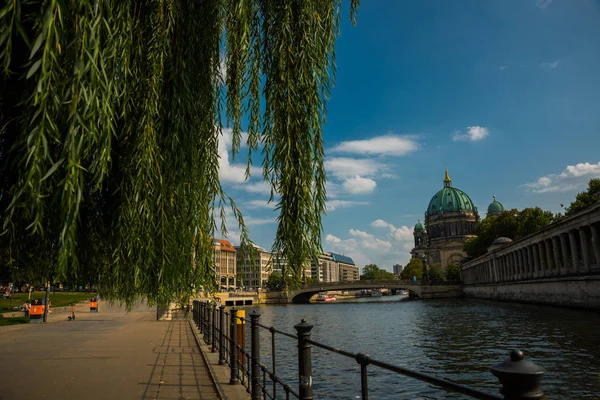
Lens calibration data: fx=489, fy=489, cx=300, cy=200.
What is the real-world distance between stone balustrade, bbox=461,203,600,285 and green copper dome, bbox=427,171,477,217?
85.2m

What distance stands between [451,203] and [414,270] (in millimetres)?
32507

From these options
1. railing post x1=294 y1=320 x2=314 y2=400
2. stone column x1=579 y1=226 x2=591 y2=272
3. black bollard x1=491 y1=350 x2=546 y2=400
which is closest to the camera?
black bollard x1=491 y1=350 x2=546 y2=400

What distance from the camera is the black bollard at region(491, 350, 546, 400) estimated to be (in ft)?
6.76

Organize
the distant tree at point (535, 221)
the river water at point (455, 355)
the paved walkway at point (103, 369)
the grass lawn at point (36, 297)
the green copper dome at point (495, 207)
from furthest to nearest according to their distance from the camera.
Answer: the green copper dome at point (495, 207)
the distant tree at point (535, 221)
the grass lawn at point (36, 297)
the river water at point (455, 355)
the paved walkway at point (103, 369)

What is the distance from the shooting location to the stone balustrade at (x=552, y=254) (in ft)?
154

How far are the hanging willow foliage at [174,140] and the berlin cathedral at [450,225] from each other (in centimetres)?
17062

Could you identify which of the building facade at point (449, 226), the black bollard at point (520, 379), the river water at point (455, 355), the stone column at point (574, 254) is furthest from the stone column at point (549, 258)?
the building facade at point (449, 226)

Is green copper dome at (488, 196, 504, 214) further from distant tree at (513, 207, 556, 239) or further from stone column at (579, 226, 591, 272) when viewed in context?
stone column at (579, 226, 591, 272)

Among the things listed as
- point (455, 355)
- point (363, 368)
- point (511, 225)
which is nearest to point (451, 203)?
point (511, 225)

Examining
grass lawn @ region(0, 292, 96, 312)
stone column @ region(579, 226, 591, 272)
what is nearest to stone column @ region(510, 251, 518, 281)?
stone column @ region(579, 226, 591, 272)

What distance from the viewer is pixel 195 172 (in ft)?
19.1

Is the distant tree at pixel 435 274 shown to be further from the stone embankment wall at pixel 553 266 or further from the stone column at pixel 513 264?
the stone column at pixel 513 264

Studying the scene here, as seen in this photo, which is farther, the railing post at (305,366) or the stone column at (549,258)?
the stone column at (549,258)

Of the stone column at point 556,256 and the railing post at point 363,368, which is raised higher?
the stone column at point 556,256
